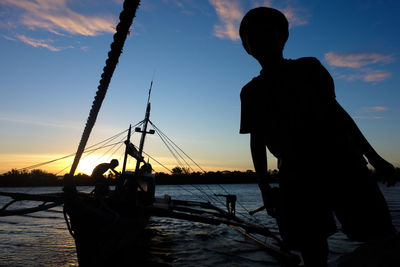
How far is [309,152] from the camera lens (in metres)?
1.46

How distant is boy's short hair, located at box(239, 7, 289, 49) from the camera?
5.60 feet

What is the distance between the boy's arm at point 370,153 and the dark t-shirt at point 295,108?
0.38 ft

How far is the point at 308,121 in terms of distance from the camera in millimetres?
1497

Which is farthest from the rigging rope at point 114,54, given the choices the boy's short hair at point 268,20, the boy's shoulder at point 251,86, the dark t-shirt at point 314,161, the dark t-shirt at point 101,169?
the dark t-shirt at point 101,169

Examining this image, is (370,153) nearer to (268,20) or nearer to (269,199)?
(269,199)

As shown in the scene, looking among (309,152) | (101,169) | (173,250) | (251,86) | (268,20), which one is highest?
(268,20)

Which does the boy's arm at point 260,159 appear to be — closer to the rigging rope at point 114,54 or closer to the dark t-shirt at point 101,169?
the rigging rope at point 114,54

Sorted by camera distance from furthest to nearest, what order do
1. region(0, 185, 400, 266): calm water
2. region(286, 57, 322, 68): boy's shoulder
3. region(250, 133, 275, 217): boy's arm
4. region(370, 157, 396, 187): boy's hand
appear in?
1. region(0, 185, 400, 266): calm water
2. region(250, 133, 275, 217): boy's arm
3. region(286, 57, 322, 68): boy's shoulder
4. region(370, 157, 396, 187): boy's hand

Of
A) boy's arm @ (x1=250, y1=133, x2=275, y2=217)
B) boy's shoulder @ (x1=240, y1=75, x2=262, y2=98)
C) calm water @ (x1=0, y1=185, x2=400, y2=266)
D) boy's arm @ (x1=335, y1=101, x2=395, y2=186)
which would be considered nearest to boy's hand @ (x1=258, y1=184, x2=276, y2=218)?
boy's arm @ (x1=250, y1=133, x2=275, y2=217)

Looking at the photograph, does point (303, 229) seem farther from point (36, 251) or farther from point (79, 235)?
point (36, 251)

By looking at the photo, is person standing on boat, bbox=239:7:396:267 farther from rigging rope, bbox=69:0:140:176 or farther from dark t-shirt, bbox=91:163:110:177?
dark t-shirt, bbox=91:163:110:177

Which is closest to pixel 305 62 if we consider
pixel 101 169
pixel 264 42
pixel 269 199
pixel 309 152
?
pixel 264 42

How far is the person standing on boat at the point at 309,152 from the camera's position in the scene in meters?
1.33

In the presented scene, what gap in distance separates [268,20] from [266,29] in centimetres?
7
